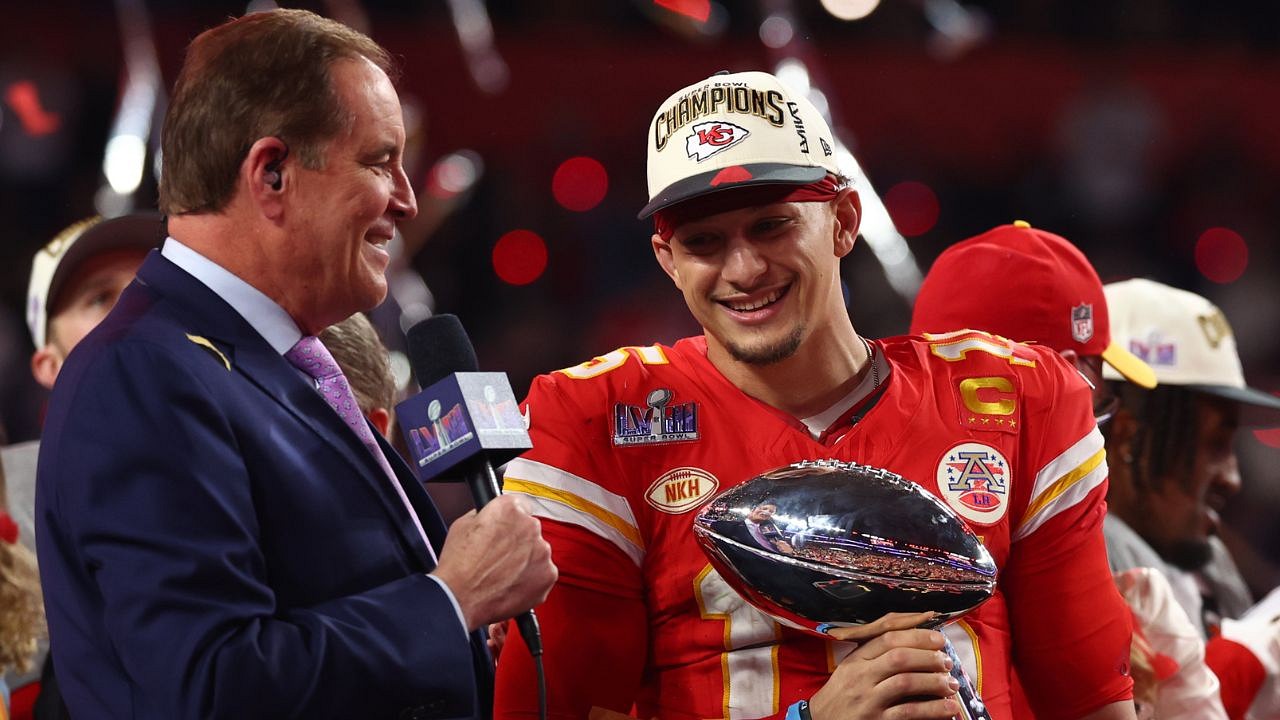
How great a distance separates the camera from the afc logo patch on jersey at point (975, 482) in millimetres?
1794

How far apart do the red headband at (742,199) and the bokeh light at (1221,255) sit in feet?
20.7

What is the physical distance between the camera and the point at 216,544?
4.23 ft

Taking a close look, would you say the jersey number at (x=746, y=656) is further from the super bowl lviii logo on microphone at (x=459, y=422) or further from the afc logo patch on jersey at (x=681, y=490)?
the super bowl lviii logo on microphone at (x=459, y=422)

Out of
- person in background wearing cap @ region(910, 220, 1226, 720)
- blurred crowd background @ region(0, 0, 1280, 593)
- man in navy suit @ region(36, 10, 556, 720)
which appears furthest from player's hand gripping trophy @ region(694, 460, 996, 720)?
blurred crowd background @ region(0, 0, 1280, 593)

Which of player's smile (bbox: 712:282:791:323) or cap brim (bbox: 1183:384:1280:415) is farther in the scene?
cap brim (bbox: 1183:384:1280:415)

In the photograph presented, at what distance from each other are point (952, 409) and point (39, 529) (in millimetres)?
1111

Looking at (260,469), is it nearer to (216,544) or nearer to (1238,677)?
(216,544)

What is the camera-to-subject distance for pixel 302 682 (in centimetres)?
129

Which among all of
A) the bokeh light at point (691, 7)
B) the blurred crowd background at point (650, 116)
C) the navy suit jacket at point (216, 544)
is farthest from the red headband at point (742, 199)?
the bokeh light at point (691, 7)

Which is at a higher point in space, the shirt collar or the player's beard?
the shirt collar

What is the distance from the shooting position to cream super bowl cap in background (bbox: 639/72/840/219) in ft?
5.90

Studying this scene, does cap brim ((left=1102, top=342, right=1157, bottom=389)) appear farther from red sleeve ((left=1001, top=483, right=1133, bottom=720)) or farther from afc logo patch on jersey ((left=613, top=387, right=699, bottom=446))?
afc logo patch on jersey ((left=613, top=387, right=699, bottom=446))

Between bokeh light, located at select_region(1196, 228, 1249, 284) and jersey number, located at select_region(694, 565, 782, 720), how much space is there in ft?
21.3

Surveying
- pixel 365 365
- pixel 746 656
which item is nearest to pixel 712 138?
pixel 746 656
